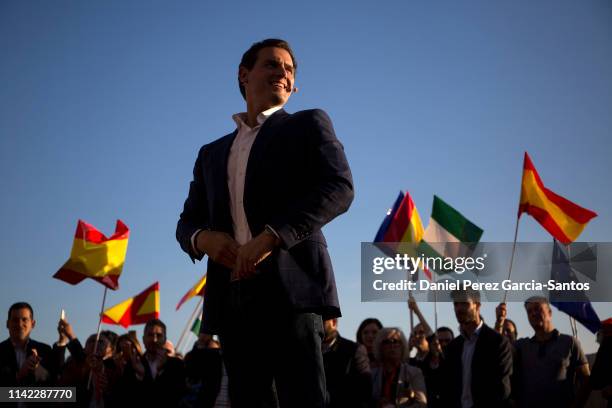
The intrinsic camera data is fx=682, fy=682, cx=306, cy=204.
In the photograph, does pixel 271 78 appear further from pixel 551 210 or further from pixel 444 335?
pixel 551 210

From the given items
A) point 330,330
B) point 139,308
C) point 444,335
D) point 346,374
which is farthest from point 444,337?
point 139,308

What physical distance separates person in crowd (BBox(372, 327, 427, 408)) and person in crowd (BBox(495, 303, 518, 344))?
2.55 meters

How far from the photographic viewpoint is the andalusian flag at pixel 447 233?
13.3 meters

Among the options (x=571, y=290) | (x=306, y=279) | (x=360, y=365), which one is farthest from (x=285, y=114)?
(x=571, y=290)

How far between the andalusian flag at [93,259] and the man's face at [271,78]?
396 inches

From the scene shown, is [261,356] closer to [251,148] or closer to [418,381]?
[251,148]

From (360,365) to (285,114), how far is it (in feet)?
17.5

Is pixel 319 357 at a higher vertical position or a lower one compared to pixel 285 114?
lower

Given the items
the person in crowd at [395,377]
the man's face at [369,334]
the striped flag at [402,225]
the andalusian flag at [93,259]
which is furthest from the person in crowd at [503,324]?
the andalusian flag at [93,259]

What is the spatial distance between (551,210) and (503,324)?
12.1 feet

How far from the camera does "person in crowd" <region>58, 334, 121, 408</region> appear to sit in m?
9.42

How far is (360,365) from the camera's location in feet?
24.9

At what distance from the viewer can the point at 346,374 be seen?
7.52 metres

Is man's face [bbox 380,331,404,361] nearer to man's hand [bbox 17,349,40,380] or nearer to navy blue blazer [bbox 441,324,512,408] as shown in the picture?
navy blue blazer [bbox 441,324,512,408]
